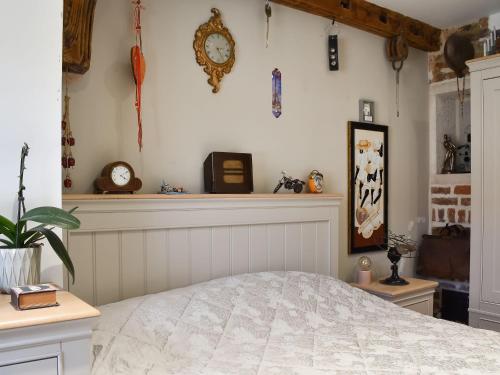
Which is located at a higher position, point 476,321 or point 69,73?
point 69,73

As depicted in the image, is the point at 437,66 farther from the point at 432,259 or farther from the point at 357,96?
the point at 432,259

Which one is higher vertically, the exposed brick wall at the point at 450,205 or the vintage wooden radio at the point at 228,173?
the vintage wooden radio at the point at 228,173

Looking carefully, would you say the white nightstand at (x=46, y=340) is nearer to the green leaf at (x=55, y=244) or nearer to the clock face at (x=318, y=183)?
the green leaf at (x=55, y=244)

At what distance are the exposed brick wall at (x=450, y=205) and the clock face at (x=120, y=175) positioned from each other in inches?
106

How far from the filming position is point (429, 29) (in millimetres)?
3748

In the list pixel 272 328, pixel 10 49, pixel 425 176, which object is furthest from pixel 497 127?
pixel 10 49

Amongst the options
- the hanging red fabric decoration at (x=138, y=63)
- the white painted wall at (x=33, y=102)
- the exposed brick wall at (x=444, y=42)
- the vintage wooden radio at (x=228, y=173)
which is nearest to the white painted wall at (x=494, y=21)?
the exposed brick wall at (x=444, y=42)

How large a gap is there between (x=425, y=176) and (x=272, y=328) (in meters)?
2.49

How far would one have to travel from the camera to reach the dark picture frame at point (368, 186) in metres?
3.31

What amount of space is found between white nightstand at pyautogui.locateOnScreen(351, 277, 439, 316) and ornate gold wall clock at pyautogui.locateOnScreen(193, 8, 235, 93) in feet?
5.28

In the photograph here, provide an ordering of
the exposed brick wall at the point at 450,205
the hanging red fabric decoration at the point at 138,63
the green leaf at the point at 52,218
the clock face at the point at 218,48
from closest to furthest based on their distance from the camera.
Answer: the green leaf at the point at 52,218
the hanging red fabric decoration at the point at 138,63
the clock face at the point at 218,48
the exposed brick wall at the point at 450,205

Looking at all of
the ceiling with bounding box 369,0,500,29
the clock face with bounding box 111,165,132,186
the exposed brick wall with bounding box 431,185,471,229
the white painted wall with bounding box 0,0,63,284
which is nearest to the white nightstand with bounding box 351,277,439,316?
the exposed brick wall with bounding box 431,185,471,229

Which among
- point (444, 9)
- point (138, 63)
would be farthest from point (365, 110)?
point (138, 63)

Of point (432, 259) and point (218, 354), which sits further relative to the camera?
point (432, 259)
